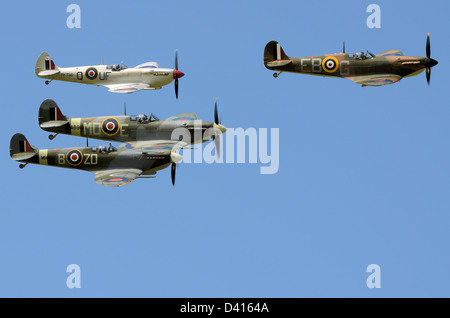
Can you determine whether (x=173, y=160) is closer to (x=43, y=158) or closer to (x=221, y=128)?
(x=221, y=128)

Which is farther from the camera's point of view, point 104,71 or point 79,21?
point 104,71

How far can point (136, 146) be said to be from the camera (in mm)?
31281

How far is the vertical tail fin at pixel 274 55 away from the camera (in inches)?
1294

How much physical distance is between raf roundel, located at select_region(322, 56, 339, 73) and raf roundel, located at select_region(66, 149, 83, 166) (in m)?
7.27

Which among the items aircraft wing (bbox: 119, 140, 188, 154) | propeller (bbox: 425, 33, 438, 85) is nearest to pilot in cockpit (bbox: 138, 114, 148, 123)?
aircraft wing (bbox: 119, 140, 188, 154)

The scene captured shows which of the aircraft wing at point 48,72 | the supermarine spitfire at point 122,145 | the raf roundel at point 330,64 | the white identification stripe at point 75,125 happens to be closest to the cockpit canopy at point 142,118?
the supermarine spitfire at point 122,145

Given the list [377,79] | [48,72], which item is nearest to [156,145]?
[48,72]

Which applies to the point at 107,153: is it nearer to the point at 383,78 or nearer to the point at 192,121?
the point at 192,121

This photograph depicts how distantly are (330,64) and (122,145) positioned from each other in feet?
20.7

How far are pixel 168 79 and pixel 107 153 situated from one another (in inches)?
140

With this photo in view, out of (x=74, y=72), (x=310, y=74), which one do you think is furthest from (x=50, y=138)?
(x=310, y=74)

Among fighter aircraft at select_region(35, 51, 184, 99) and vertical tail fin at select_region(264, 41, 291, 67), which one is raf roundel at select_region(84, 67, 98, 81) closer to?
fighter aircraft at select_region(35, 51, 184, 99)
